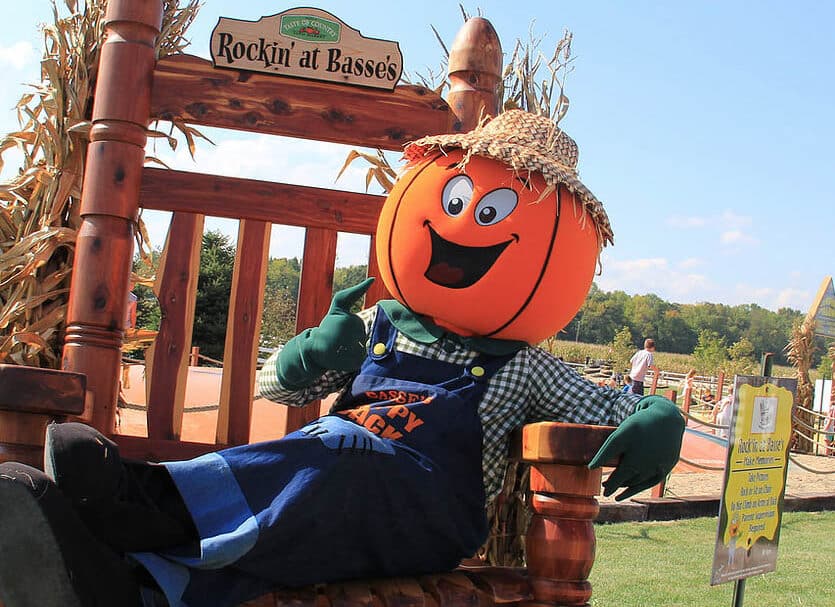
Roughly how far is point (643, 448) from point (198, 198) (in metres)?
1.43

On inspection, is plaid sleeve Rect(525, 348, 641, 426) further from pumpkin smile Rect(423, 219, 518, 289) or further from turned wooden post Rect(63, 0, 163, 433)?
turned wooden post Rect(63, 0, 163, 433)

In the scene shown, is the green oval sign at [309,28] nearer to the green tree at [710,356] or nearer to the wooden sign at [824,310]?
the wooden sign at [824,310]

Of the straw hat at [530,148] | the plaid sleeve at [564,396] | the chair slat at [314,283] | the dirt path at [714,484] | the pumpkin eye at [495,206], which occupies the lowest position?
the dirt path at [714,484]

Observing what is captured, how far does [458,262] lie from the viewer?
1830 millimetres

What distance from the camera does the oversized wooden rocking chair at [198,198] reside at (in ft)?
7.20

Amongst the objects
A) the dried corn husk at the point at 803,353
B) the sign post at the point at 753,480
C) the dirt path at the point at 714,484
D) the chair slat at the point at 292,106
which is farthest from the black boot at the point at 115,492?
the dried corn husk at the point at 803,353

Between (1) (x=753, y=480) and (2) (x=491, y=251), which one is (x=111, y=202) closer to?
(2) (x=491, y=251)

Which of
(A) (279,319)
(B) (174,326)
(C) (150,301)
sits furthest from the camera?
(A) (279,319)

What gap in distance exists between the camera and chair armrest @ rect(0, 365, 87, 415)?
4.70 feet

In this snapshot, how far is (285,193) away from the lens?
2350 mm

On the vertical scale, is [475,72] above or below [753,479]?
above

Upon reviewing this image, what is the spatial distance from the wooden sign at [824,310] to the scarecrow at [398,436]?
11.7 metres

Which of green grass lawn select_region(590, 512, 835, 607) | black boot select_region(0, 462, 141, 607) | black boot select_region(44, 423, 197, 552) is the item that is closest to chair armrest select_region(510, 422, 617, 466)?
black boot select_region(44, 423, 197, 552)

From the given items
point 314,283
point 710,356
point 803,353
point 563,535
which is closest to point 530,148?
point 314,283
